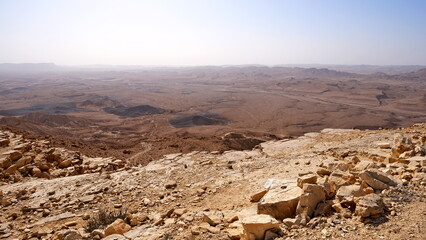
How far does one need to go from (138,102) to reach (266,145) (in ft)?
128

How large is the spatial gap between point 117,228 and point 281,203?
277 centimetres

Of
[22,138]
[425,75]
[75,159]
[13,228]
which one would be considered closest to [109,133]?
[22,138]

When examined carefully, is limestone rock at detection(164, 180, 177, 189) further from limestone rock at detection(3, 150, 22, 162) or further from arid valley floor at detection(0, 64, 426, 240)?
limestone rock at detection(3, 150, 22, 162)

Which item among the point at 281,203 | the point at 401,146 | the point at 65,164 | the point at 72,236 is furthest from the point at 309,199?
the point at 65,164

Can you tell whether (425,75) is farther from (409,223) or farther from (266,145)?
(409,223)

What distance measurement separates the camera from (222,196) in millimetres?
6082

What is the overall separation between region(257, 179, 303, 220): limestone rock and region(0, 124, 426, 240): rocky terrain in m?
0.01

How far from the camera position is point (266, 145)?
12.5 meters

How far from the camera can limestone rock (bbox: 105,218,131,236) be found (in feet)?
14.7

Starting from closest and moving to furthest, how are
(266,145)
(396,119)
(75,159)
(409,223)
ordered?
(409,223), (75,159), (266,145), (396,119)

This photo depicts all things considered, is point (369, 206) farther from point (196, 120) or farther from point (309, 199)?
point (196, 120)

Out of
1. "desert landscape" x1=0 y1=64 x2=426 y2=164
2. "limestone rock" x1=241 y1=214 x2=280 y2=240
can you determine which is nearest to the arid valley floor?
"limestone rock" x1=241 y1=214 x2=280 y2=240

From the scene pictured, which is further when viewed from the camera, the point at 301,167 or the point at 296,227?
the point at 301,167

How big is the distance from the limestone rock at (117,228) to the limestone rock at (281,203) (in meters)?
2.33
